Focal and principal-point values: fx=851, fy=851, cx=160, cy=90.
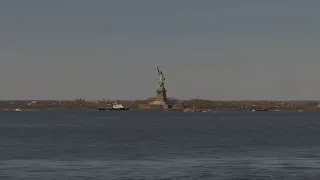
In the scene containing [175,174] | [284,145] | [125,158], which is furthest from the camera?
[284,145]

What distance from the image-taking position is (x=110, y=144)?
79.0 meters

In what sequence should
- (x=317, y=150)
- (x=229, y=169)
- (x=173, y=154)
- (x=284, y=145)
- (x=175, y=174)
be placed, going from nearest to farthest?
(x=175, y=174), (x=229, y=169), (x=173, y=154), (x=317, y=150), (x=284, y=145)

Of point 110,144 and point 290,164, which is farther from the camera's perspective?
point 110,144

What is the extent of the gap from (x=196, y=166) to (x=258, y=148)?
19.9m

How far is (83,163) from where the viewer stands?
2181 inches

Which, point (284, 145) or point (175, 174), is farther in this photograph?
point (284, 145)

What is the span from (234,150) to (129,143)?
48.0ft

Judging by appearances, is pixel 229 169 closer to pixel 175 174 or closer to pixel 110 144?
pixel 175 174

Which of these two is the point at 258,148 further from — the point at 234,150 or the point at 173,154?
the point at 173,154

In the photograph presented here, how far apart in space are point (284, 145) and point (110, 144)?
16.0 metres

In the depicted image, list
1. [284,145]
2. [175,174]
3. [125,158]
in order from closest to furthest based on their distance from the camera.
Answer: [175,174], [125,158], [284,145]

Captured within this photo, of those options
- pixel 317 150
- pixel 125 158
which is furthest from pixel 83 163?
pixel 317 150

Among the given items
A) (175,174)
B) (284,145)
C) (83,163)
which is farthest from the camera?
(284,145)

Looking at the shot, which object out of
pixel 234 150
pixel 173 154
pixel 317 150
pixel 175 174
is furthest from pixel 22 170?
pixel 317 150
